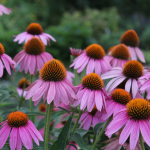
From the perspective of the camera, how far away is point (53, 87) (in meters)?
0.67

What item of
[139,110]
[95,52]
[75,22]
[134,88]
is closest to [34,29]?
[95,52]

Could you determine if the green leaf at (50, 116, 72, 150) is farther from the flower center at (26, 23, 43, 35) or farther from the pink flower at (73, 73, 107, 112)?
the flower center at (26, 23, 43, 35)

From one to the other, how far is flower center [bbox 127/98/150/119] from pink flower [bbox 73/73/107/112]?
0.30 ft

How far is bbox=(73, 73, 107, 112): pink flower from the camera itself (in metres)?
0.66

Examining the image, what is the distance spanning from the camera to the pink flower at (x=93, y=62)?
35.2 inches

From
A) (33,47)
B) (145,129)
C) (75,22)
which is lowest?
(75,22)

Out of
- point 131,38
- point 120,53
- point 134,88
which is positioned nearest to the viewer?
point 134,88

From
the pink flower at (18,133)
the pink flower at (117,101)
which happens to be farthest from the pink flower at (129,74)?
the pink flower at (18,133)

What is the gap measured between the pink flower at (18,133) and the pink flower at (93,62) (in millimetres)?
351

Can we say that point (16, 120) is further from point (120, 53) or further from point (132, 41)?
point (132, 41)

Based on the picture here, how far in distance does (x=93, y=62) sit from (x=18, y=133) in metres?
0.46

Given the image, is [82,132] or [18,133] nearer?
[18,133]

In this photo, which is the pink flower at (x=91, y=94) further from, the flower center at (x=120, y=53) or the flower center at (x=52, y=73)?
the flower center at (x=120, y=53)

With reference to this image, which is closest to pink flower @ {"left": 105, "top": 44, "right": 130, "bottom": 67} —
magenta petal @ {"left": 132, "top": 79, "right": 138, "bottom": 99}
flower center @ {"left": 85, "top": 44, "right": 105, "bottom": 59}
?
flower center @ {"left": 85, "top": 44, "right": 105, "bottom": 59}
